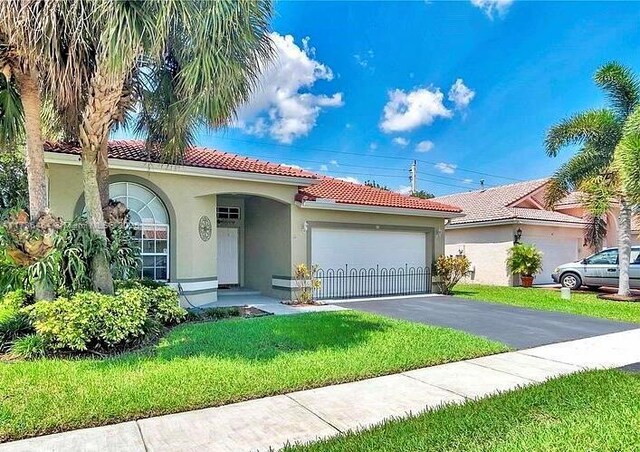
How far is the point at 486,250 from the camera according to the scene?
74.8 feet

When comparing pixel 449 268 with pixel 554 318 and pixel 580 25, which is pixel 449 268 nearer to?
pixel 554 318

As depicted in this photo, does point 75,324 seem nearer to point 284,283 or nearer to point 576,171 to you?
point 284,283

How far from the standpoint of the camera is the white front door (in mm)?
16734

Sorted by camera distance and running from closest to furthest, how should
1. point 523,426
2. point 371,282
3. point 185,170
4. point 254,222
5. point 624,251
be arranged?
point 523,426
point 185,170
point 624,251
point 254,222
point 371,282

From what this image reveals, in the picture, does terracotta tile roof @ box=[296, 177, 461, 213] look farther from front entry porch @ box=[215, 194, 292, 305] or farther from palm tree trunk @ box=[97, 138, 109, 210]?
palm tree trunk @ box=[97, 138, 109, 210]

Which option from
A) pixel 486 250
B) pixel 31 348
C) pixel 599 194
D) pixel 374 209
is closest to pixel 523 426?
pixel 31 348

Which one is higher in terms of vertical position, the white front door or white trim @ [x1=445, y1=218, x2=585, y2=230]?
white trim @ [x1=445, y1=218, x2=585, y2=230]

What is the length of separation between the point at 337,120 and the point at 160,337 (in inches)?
810

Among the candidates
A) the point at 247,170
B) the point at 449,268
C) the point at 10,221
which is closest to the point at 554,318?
the point at 449,268

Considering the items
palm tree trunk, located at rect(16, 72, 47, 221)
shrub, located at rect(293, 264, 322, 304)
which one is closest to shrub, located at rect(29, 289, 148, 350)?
palm tree trunk, located at rect(16, 72, 47, 221)

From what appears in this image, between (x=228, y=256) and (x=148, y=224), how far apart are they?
4979 mm

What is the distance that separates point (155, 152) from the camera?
1120cm

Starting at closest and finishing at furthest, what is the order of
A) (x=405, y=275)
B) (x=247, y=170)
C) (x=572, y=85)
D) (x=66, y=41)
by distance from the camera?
(x=66, y=41)
(x=247, y=170)
(x=405, y=275)
(x=572, y=85)

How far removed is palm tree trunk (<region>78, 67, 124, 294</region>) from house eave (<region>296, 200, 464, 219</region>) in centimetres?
710
